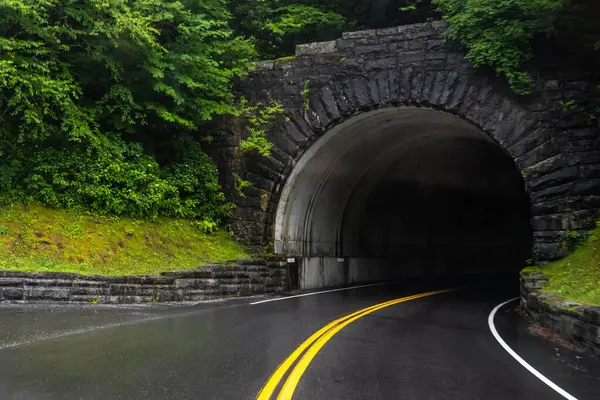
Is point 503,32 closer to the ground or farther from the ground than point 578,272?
farther from the ground

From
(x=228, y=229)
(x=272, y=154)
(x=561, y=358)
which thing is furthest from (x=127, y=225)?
(x=561, y=358)

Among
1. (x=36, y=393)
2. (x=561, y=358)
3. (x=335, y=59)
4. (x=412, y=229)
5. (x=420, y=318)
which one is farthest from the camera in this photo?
(x=412, y=229)

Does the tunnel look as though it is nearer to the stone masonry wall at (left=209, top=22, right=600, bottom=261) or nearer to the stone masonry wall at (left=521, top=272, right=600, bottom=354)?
the stone masonry wall at (left=209, top=22, right=600, bottom=261)

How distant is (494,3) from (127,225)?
12802mm

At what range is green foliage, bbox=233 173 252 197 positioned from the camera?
19.8 m

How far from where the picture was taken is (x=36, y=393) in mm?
5641

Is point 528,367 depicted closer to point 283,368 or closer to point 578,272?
point 283,368

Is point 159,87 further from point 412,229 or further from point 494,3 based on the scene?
point 412,229

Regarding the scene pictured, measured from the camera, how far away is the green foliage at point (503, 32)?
15.8 m

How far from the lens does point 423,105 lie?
17.9 meters

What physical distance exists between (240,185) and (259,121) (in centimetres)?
244

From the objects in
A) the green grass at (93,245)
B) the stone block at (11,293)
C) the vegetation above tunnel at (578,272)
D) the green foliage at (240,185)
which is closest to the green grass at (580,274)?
the vegetation above tunnel at (578,272)

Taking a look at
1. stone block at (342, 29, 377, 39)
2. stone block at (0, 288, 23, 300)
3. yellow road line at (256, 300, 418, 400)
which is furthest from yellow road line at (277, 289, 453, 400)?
stone block at (342, 29, 377, 39)

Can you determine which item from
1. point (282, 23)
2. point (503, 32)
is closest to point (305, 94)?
point (282, 23)
